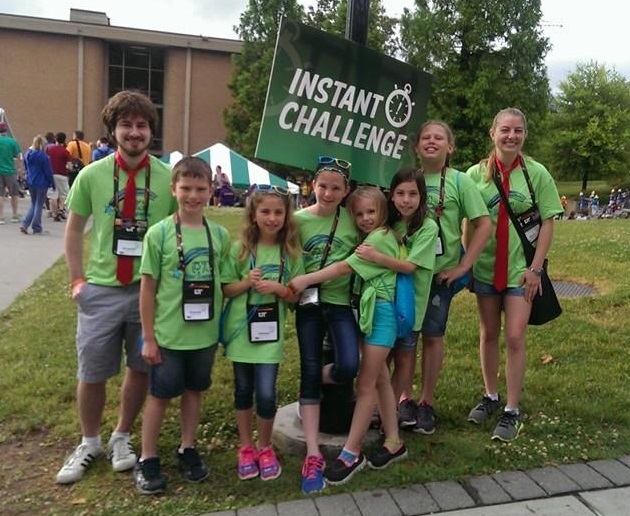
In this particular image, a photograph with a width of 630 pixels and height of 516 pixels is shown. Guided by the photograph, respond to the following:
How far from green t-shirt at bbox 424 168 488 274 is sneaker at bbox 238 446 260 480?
4.68 feet

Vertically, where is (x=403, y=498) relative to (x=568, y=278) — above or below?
below

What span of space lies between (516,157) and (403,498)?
2037mm

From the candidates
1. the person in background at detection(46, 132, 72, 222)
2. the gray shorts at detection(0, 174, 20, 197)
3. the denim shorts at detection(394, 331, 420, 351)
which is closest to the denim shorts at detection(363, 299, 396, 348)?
the denim shorts at detection(394, 331, 420, 351)

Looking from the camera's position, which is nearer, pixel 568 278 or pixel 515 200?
pixel 515 200

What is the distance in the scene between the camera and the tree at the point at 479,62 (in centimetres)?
2869

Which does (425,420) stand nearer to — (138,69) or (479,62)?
(479,62)

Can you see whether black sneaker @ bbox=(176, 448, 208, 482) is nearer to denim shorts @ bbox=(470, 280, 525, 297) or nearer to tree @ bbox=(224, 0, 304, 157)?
denim shorts @ bbox=(470, 280, 525, 297)

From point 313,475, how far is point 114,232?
1.58 metres

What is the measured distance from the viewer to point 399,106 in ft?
12.1

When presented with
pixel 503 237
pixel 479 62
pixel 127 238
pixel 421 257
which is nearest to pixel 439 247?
pixel 421 257

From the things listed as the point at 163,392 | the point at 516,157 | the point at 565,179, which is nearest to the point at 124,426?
the point at 163,392

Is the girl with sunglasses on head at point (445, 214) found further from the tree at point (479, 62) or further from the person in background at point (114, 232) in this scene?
the tree at point (479, 62)

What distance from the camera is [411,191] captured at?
3.24m

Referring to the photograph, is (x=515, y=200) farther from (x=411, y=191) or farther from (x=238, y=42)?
(x=238, y=42)
